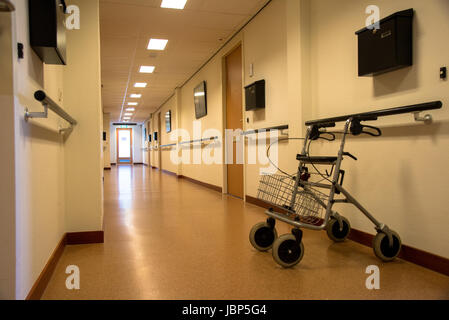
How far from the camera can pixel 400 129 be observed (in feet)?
8.02

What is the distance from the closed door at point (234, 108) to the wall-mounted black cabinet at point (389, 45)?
10.4 feet

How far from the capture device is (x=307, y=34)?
11.7 feet

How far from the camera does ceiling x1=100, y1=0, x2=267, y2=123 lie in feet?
14.9

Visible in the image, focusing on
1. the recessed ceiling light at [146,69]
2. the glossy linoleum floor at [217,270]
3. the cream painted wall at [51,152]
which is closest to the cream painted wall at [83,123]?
the cream painted wall at [51,152]

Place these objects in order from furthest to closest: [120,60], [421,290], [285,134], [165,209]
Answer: [120,60] < [165,209] < [285,134] < [421,290]

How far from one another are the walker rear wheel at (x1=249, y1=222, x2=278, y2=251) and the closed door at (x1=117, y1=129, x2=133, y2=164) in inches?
932

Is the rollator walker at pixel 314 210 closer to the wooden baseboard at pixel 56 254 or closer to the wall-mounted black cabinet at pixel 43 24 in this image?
the wooden baseboard at pixel 56 254

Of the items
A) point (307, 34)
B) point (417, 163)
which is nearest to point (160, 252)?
point (417, 163)

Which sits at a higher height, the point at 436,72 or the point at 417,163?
the point at 436,72

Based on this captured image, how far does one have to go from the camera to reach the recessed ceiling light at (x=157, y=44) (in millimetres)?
5895
